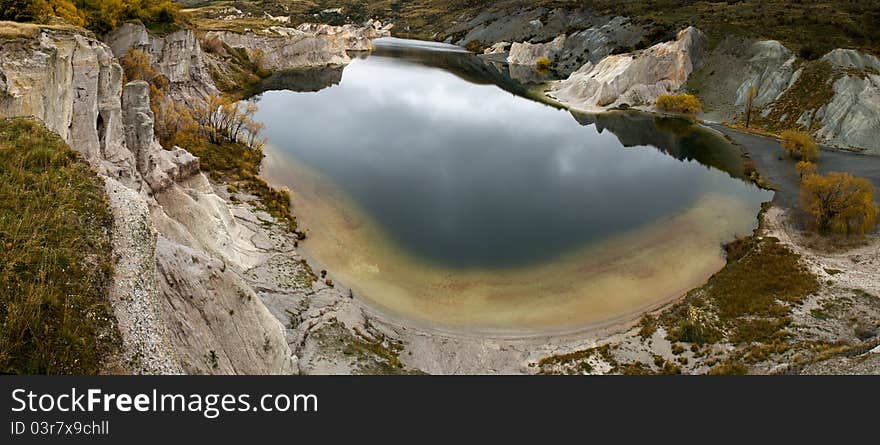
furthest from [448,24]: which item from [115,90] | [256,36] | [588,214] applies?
[115,90]

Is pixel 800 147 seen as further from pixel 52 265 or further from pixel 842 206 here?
pixel 52 265

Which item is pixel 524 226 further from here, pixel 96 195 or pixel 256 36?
pixel 256 36

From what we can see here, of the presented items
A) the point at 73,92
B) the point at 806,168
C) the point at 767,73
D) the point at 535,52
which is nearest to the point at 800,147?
the point at 806,168

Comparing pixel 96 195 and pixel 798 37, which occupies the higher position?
pixel 798 37

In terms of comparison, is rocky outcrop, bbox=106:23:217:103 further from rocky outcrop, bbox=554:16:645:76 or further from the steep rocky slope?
rocky outcrop, bbox=554:16:645:76

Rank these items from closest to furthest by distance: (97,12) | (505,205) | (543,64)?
(97,12) → (505,205) → (543,64)

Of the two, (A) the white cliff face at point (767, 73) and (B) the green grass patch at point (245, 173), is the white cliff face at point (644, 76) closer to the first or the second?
(A) the white cliff face at point (767, 73)
